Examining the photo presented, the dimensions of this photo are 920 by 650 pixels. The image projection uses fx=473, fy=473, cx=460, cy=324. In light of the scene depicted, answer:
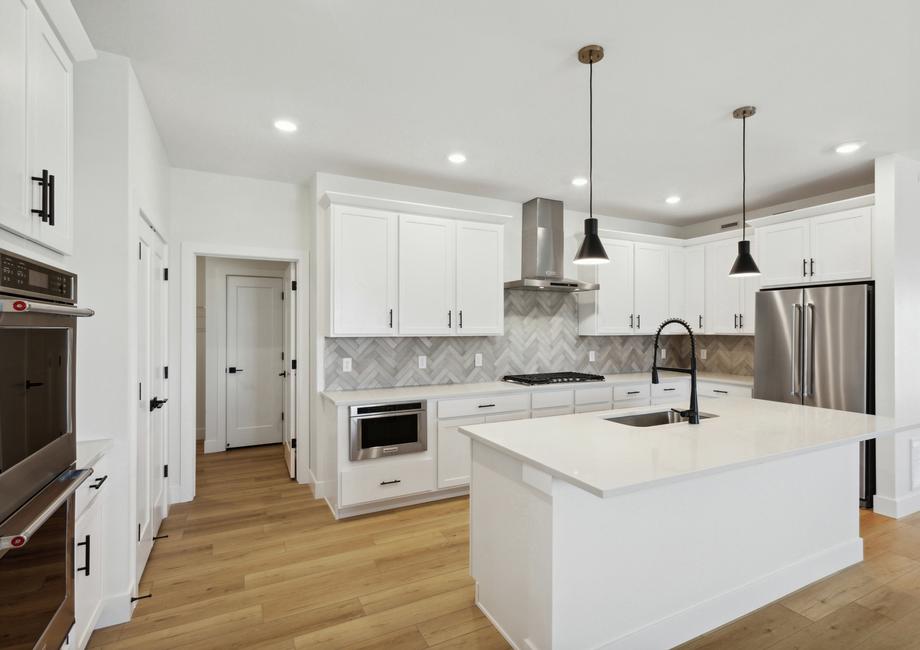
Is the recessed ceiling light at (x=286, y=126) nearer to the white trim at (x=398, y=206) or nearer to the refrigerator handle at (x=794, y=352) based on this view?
the white trim at (x=398, y=206)

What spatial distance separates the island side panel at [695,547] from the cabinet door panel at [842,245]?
172 centimetres

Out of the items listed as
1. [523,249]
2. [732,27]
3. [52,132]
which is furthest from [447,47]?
[523,249]

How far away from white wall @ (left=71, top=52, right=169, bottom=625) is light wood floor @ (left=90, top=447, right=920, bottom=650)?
44 cm

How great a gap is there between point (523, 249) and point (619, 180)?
1.11m

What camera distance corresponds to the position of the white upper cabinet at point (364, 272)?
3.64 metres

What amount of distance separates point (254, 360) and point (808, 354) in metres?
5.53

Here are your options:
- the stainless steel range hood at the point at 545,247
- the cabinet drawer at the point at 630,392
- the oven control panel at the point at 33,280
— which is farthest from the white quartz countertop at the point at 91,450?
the cabinet drawer at the point at 630,392

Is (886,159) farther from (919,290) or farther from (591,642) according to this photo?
(591,642)

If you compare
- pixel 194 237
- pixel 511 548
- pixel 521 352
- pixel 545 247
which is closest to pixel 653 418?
pixel 511 548

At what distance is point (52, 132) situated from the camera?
63.3 inches

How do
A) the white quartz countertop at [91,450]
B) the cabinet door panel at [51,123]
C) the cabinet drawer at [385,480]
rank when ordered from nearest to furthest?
the cabinet door panel at [51,123] → the white quartz countertop at [91,450] → the cabinet drawer at [385,480]

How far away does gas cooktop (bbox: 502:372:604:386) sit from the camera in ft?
14.1

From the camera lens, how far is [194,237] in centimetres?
373

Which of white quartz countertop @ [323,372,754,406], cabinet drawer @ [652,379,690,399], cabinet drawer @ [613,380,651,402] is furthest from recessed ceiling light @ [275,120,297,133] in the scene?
cabinet drawer @ [652,379,690,399]
